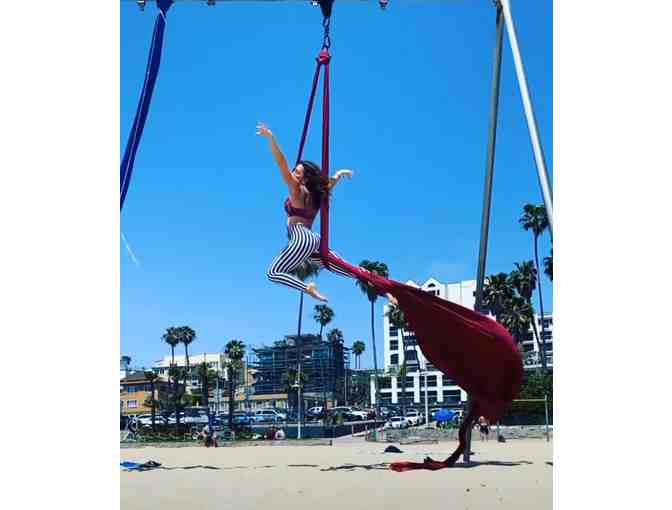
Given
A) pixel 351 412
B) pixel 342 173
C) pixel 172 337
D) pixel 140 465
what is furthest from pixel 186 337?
pixel 342 173

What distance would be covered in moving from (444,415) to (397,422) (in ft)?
8.37

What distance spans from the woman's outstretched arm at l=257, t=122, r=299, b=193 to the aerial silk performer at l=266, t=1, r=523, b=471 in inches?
0.6

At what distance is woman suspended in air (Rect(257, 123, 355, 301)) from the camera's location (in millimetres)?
Answer: 5043

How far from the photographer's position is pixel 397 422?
76.6 ft

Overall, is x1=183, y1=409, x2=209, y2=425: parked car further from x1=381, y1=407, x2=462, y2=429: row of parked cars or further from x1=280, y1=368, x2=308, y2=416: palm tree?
x1=381, y1=407, x2=462, y2=429: row of parked cars

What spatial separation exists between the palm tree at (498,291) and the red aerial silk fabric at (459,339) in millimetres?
16928

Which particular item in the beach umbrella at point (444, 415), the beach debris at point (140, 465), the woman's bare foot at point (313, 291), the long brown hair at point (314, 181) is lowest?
the beach umbrella at point (444, 415)

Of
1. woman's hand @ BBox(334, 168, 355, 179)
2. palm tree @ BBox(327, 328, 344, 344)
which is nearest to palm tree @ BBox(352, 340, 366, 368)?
palm tree @ BBox(327, 328, 344, 344)

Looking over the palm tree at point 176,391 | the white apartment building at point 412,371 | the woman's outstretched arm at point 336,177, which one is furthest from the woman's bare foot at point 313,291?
the palm tree at point 176,391

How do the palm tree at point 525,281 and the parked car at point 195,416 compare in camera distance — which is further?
the parked car at point 195,416

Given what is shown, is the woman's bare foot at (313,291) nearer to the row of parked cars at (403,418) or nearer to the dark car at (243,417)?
the row of parked cars at (403,418)

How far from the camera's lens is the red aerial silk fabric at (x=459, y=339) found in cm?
512
